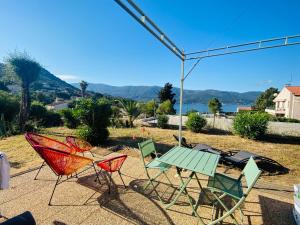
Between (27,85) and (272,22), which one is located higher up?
(272,22)

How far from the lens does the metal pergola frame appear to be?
288 cm

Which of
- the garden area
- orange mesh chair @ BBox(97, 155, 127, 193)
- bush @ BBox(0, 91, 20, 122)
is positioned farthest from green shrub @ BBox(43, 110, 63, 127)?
orange mesh chair @ BBox(97, 155, 127, 193)

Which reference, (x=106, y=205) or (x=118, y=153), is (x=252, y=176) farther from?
(x=118, y=153)

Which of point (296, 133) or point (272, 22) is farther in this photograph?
point (296, 133)

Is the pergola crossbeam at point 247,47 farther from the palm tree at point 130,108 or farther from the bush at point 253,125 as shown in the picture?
the palm tree at point 130,108

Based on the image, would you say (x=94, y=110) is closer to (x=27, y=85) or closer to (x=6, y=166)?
(x=6, y=166)

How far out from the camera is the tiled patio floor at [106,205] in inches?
110

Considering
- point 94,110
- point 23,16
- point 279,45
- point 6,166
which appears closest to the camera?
point 6,166

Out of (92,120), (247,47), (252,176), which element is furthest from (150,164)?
(92,120)

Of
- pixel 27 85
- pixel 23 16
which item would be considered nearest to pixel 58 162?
pixel 23 16

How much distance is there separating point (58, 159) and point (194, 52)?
14.7 feet

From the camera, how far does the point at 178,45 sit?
4816 mm

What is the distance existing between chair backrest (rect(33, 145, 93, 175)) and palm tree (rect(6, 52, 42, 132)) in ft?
29.6

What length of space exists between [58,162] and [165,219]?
2.14 meters
